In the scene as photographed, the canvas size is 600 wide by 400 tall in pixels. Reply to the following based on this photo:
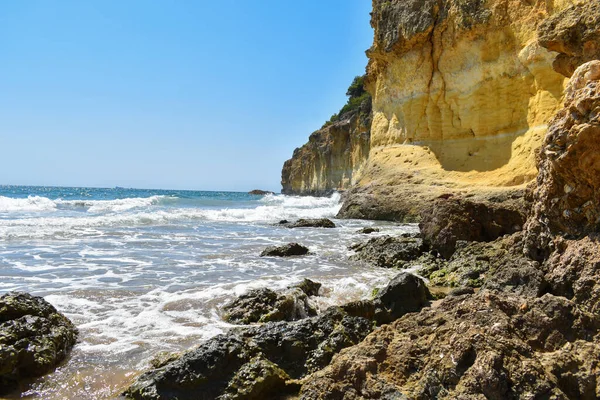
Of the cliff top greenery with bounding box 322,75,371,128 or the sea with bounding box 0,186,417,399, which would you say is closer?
the sea with bounding box 0,186,417,399

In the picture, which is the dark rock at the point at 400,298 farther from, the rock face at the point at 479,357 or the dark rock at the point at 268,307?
the rock face at the point at 479,357

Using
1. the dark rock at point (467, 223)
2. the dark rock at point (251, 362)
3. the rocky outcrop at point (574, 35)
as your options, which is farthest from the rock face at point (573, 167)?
the rocky outcrop at point (574, 35)

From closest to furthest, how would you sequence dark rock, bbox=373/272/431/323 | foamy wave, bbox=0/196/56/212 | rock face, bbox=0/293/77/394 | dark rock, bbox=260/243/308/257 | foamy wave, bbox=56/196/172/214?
rock face, bbox=0/293/77/394, dark rock, bbox=373/272/431/323, dark rock, bbox=260/243/308/257, foamy wave, bbox=0/196/56/212, foamy wave, bbox=56/196/172/214

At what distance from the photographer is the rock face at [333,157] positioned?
37.0 metres

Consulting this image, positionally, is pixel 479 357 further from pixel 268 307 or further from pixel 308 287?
pixel 308 287

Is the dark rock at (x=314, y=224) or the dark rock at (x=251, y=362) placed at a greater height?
the dark rock at (x=314, y=224)

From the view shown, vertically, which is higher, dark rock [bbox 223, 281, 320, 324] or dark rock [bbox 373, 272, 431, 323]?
dark rock [bbox 373, 272, 431, 323]

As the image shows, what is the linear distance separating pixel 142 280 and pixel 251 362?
15.7 ft

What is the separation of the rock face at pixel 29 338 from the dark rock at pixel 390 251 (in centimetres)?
584

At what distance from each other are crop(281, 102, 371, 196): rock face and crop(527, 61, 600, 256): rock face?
30770 millimetres

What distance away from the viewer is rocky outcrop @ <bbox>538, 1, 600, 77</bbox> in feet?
27.9

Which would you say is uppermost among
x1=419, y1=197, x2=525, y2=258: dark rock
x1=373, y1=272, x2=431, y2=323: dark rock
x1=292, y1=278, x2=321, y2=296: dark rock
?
x1=419, y1=197, x2=525, y2=258: dark rock

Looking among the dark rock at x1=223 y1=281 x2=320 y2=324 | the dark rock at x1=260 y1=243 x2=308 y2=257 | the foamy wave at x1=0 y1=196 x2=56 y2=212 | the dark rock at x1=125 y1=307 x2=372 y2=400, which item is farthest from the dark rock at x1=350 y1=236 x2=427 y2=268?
the foamy wave at x1=0 y1=196 x2=56 y2=212

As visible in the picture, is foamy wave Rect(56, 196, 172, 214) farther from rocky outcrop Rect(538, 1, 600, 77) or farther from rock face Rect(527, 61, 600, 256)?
rock face Rect(527, 61, 600, 256)
